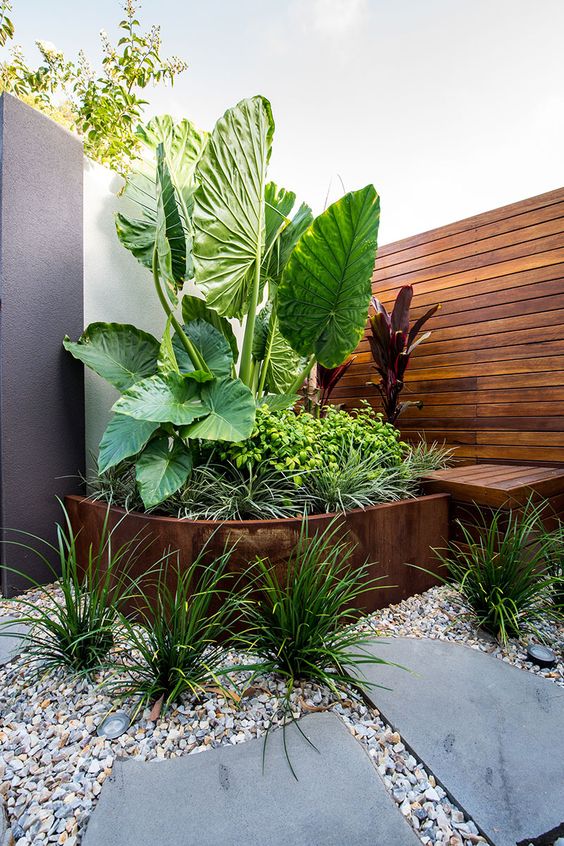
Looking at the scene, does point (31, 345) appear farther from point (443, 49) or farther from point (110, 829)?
point (443, 49)

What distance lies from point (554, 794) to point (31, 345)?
260cm

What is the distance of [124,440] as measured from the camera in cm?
194

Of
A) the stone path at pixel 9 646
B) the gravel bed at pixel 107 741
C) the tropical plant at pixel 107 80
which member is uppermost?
the tropical plant at pixel 107 80

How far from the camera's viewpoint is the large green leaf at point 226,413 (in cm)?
182

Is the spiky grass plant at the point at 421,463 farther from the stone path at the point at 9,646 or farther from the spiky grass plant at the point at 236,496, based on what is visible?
the stone path at the point at 9,646

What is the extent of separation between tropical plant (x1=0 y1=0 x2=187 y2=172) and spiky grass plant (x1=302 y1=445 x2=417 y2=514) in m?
Answer: 2.38

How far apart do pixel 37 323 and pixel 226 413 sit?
3.77ft

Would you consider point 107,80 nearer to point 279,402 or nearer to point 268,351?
point 268,351

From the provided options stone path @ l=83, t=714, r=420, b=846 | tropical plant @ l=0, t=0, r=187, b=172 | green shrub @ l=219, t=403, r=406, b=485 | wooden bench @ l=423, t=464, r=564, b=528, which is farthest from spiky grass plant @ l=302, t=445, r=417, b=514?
tropical plant @ l=0, t=0, r=187, b=172

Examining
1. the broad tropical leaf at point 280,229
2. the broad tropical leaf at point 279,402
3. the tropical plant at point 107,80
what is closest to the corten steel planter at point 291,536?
the broad tropical leaf at point 279,402

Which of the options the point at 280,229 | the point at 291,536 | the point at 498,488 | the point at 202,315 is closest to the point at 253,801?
the point at 291,536

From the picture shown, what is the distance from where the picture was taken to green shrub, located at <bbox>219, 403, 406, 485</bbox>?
1.98 metres

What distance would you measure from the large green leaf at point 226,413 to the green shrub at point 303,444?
14cm

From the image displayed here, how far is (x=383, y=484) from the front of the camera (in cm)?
220
